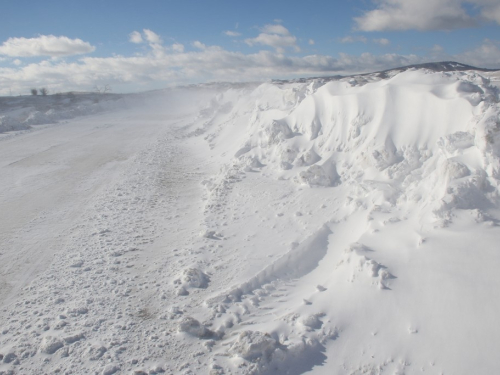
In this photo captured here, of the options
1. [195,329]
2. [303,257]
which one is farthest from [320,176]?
[195,329]

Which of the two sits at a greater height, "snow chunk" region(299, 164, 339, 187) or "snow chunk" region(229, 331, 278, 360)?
"snow chunk" region(299, 164, 339, 187)

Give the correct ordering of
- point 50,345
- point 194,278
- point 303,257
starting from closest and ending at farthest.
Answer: point 50,345 → point 194,278 → point 303,257

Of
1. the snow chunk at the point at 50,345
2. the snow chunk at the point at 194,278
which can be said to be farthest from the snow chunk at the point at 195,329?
the snow chunk at the point at 50,345

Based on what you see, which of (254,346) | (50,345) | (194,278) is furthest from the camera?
(194,278)

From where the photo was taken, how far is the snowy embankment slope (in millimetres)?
4137

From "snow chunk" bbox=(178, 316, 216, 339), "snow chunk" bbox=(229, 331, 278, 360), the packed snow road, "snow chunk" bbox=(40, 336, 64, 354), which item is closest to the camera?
"snow chunk" bbox=(229, 331, 278, 360)

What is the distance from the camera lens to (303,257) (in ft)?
20.8

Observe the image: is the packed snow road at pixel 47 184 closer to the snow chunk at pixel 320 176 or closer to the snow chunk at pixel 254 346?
the snow chunk at pixel 254 346

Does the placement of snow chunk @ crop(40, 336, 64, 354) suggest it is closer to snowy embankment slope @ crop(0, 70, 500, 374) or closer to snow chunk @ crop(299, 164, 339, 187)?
snowy embankment slope @ crop(0, 70, 500, 374)

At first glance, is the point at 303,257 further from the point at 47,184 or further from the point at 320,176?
the point at 47,184

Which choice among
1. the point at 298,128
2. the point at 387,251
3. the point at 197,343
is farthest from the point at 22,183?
the point at 387,251

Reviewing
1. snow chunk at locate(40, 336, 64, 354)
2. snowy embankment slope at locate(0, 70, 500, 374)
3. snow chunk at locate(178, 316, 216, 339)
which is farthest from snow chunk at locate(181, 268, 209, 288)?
snow chunk at locate(40, 336, 64, 354)

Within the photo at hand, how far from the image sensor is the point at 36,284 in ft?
19.4

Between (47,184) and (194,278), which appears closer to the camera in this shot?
(194,278)
